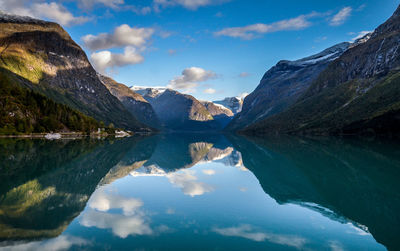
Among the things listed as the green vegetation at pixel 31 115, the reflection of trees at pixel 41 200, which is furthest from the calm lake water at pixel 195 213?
the green vegetation at pixel 31 115

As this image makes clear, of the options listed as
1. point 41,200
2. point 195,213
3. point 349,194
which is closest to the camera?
point 195,213

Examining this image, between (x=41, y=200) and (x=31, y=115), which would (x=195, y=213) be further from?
(x=31, y=115)

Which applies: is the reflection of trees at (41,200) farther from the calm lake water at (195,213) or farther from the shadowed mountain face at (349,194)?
the shadowed mountain face at (349,194)

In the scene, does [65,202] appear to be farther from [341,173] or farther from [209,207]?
[341,173]

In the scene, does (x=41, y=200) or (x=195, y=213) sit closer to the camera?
(x=195, y=213)

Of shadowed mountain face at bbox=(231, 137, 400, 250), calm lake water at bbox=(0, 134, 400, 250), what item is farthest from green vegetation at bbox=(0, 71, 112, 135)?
shadowed mountain face at bbox=(231, 137, 400, 250)

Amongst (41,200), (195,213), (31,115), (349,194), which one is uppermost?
(31,115)

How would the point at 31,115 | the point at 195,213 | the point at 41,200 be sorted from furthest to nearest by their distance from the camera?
the point at 31,115 < the point at 41,200 < the point at 195,213

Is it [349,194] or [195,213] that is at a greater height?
[195,213]

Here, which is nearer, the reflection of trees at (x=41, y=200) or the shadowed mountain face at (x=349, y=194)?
the reflection of trees at (x=41, y=200)

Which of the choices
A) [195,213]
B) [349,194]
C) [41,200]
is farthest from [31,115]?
[349,194]

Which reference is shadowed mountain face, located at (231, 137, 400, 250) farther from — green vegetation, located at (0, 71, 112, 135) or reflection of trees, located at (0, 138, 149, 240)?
A: green vegetation, located at (0, 71, 112, 135)
